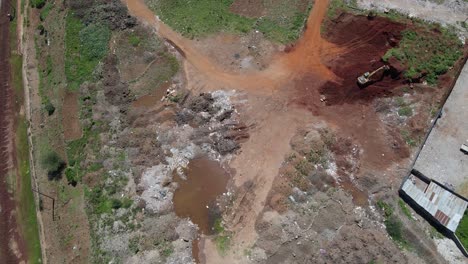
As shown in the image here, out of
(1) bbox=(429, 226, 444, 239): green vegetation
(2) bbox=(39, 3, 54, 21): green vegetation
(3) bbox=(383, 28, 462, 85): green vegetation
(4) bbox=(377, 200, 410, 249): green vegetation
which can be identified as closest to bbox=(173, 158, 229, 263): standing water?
(4) bbox=(377, 200, 410, 249): green vegetation

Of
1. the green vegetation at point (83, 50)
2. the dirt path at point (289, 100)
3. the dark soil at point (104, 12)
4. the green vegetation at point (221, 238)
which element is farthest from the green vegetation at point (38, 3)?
the green vegetation at point (221, 238)

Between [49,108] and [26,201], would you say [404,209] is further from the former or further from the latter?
[26,201]

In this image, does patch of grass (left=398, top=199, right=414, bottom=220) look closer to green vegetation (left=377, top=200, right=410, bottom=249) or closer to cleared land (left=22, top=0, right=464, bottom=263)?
cleared land (left=22, top=0, right=464, bottom=263)

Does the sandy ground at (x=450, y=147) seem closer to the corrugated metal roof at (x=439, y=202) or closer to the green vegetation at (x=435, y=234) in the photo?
the corrugated metal roof at (x=439, y=202)

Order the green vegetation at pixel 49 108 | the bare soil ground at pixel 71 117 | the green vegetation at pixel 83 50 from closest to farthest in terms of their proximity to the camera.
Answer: the bare soil ground at pixel 71 117 → the green vegetation at pixel 49 108 → the green vegetation at pixel 83 50

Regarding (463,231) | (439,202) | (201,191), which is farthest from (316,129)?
(463,231)
